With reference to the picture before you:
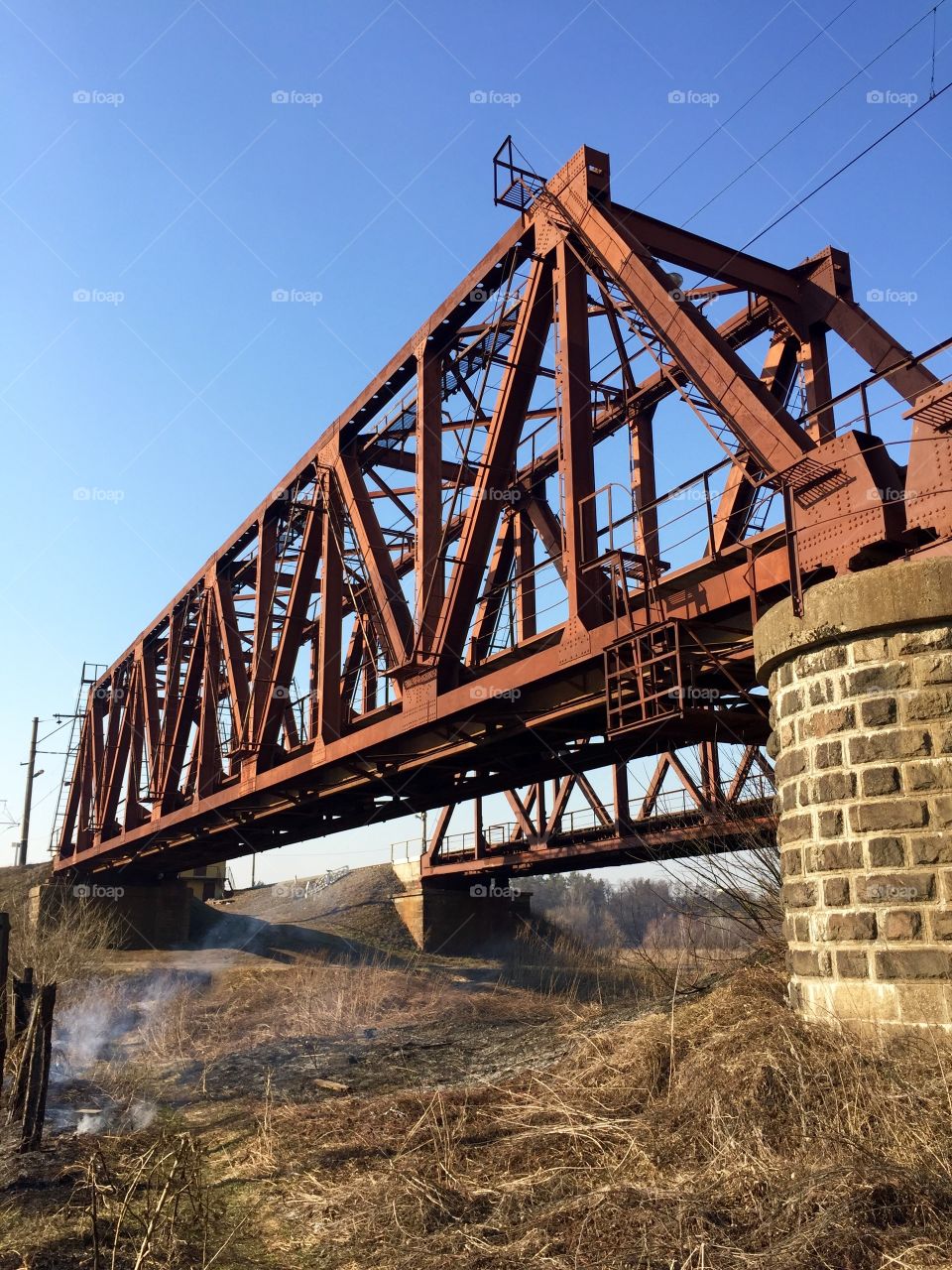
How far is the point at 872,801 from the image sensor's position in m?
7.82

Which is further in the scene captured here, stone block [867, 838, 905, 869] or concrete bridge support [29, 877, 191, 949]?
concrete bridge support [29, 877, 191, 949]

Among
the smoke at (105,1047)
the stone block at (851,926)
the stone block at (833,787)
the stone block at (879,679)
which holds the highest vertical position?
the stone block at (879,679)

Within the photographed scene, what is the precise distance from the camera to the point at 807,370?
14352mm

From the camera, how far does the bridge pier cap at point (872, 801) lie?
290 inches

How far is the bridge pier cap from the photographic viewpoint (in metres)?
7.38

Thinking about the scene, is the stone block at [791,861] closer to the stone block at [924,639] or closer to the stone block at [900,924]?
the stone block at [900,924]

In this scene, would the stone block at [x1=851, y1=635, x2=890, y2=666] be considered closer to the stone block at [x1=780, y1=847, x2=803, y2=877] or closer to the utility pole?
the stone block at [x1=780, y1=847, x2=803, y2=877]

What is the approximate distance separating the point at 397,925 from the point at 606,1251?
3978cm

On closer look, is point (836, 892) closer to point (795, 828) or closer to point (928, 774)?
point (795, 828)

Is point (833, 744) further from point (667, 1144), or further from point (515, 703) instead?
point (515, 703)

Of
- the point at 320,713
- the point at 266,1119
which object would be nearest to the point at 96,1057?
the point at 320,713

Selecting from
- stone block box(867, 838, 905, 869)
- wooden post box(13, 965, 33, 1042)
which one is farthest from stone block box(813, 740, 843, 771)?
wooden post box(13, 965, 33, 1042)

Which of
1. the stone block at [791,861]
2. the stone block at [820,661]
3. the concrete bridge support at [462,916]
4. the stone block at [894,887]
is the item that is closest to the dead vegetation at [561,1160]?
the stone block at [894,887]

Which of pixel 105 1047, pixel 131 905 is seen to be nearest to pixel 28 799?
pixel 131 905
